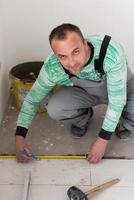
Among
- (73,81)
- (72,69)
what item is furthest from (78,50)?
(73,81)

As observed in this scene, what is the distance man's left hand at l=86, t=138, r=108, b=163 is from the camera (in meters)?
1.55

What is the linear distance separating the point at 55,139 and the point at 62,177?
0.31 meters

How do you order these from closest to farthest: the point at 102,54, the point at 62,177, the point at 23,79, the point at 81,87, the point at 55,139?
the point at 102,54
the point at 62,177
the point at 81,87
the point at 55,139
the point at 23,79

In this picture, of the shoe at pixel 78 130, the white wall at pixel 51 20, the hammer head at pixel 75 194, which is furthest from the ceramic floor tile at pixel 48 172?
the white wall at pixel 51 20

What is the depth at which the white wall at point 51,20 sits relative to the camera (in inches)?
77.4

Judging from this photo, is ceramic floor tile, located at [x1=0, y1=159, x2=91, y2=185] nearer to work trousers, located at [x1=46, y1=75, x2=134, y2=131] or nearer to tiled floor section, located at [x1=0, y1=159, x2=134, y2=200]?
tiled floor section, located at [x1=0, y1=159, x2=134, y2=200]

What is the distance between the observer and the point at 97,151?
157 cm

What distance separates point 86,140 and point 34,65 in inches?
24.3

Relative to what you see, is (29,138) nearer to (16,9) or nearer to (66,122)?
(66,122)

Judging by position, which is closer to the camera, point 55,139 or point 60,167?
point 60,167

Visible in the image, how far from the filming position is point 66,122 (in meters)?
1.95

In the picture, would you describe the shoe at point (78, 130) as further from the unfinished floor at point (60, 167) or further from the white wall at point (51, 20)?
the white wall at point (51, 20)

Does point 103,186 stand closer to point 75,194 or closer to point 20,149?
point 75,194

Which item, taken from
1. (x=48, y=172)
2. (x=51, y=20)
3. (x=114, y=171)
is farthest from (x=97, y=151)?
(x=51, y=20)
